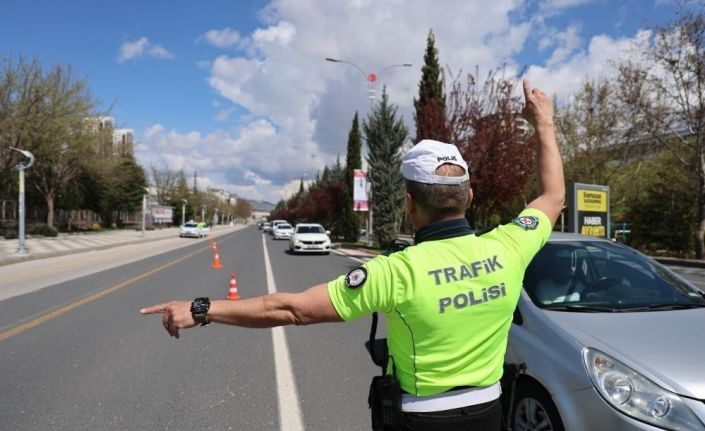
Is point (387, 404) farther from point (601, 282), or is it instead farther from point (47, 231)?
point (47, 231)

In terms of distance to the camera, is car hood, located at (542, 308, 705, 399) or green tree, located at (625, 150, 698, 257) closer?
car hood, located at (542, 308, 705, 399)

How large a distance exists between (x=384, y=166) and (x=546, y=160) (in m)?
29.3

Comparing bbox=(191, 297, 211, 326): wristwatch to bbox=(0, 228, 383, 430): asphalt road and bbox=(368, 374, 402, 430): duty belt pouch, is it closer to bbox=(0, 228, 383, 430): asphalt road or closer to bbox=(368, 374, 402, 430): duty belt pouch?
bbox=(368, 374, 402, 430): duty belt pouch

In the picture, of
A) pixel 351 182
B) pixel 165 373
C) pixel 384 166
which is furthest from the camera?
pixel 351 182

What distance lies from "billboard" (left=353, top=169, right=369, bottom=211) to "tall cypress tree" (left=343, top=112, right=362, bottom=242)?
24.9 ft

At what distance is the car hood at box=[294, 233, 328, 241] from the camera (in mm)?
26048

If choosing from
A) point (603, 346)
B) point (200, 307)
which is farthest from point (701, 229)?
point (200, 307)

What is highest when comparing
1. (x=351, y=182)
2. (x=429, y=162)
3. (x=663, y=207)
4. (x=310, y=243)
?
(x=351, y=182)

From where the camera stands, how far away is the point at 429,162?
6.23ft

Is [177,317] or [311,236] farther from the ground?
[177,317]

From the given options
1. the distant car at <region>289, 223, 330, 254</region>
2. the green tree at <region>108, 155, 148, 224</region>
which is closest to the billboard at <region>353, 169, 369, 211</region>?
the distant car at <region>289, 223, 330, 254</region>

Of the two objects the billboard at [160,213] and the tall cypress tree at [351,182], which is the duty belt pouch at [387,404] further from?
the billboard at [160,213]

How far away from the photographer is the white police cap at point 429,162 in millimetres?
1893

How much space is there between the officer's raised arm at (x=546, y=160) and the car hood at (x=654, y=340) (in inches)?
43.8
